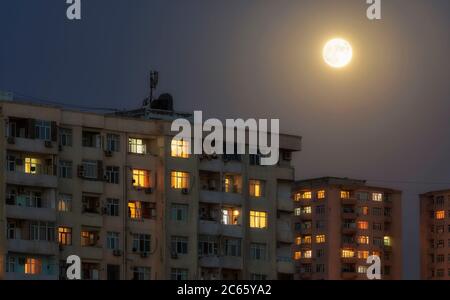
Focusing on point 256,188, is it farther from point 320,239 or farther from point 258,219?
point 320,239

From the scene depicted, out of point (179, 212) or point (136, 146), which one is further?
point (179, 212)

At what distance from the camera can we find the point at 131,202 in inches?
4291

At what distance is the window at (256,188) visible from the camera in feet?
377

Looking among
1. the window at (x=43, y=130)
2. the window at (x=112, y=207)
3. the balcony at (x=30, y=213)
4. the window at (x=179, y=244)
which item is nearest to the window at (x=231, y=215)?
the window at (x=179, y=244)

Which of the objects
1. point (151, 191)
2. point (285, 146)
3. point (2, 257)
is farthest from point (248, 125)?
point (2, 257)

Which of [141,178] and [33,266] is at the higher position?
[141,178]

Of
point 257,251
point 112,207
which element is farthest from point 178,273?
point 257,251

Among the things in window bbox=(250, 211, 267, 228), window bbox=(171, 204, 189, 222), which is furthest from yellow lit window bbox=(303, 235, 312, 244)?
window bbox=(171, 204, 189, 222)

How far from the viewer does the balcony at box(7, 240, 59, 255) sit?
10194 cm

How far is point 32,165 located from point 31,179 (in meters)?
1.01

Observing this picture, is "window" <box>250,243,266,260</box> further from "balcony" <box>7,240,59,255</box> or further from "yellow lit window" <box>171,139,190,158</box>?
"balcony" <box>7,240,59,255</box>

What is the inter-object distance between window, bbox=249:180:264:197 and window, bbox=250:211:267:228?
1.21m
